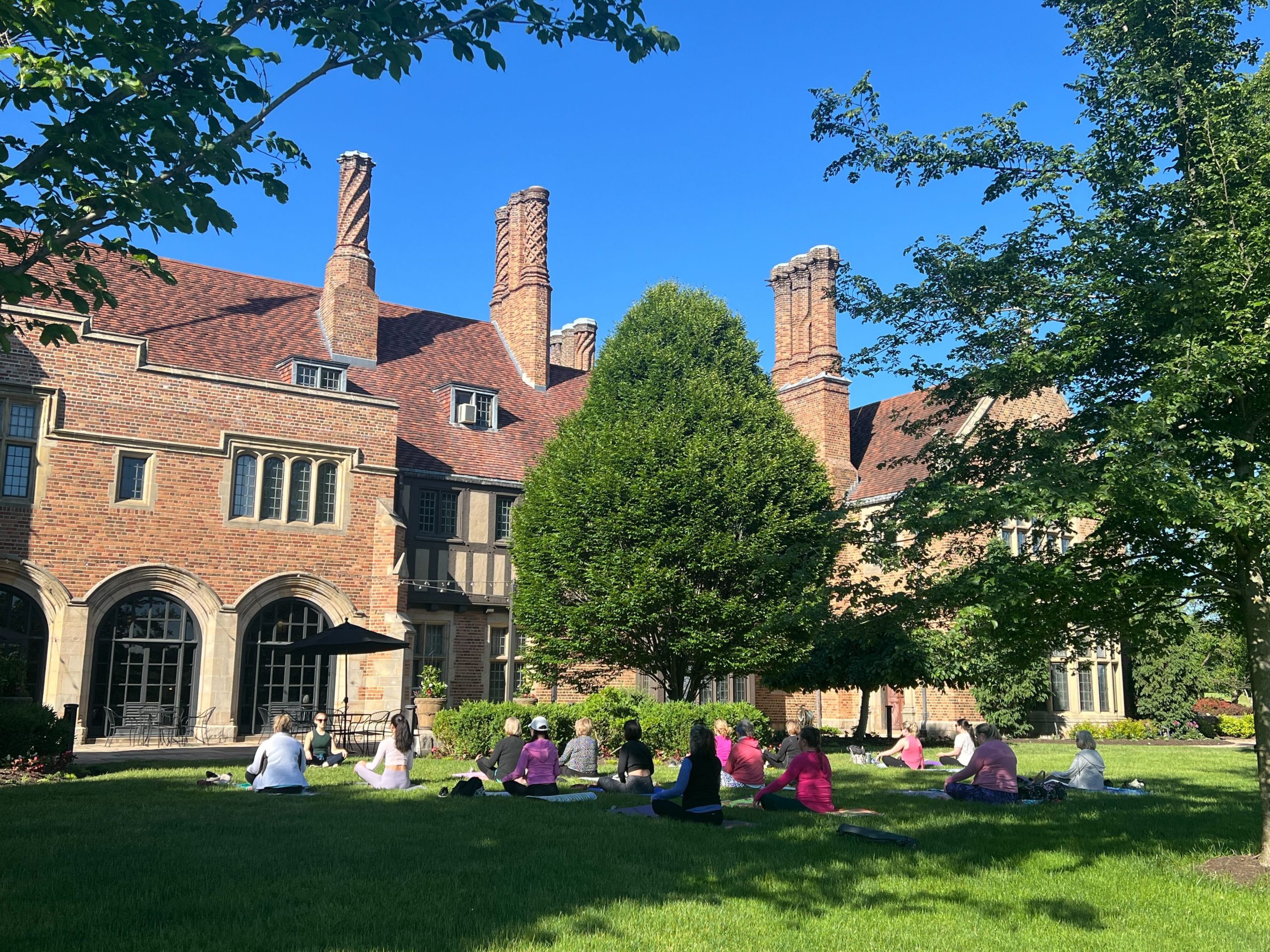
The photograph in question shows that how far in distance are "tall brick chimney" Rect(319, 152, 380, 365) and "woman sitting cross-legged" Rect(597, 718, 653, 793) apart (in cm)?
1948

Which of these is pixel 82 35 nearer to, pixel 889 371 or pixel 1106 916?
pixel 889 371

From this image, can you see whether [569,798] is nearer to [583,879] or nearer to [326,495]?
[583,879]

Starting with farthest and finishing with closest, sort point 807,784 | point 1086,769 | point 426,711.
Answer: point 426,711 < point 1086,769 < point 807,784

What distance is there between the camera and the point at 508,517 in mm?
30875

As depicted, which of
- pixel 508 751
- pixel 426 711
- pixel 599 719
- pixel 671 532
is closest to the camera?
pixel 508 751

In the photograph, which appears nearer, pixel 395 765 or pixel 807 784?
pixel 807 784

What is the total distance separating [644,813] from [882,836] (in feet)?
9.81

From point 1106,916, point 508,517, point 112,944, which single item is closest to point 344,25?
point 112,944

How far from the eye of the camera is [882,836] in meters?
10.2

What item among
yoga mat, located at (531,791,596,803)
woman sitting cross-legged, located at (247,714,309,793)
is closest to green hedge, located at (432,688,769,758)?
yoga mat, located at (531,791,596,803)

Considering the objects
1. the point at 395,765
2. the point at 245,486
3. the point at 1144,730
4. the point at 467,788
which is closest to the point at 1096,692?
the point at 1144,730

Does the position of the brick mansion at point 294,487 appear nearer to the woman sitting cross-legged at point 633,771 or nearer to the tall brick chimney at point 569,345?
the tall brick chimney at point 569,345

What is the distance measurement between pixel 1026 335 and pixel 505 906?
23.6 feet

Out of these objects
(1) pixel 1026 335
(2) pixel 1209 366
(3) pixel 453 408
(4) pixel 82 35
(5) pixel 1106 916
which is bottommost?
(5) pixel 1106 916
